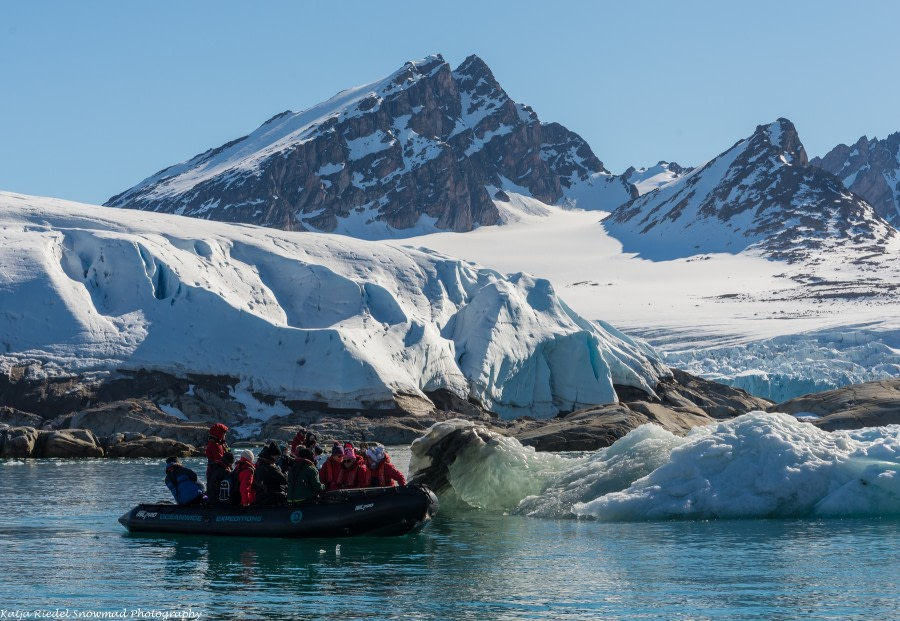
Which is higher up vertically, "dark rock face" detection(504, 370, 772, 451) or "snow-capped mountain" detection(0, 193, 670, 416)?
"snow-capped mountain" detection(0, 193, 670, 416)

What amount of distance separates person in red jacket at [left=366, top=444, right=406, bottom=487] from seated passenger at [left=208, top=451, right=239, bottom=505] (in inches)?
102

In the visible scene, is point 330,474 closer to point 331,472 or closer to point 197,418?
point 331,472

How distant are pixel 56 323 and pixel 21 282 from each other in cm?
255

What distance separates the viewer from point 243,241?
64875mm

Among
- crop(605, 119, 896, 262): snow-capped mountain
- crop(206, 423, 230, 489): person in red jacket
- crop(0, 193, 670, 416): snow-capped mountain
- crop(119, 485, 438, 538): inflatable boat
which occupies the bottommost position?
crop(119, 485, 438, 538): inflatable boat

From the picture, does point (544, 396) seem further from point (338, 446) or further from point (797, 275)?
point (797, 275)

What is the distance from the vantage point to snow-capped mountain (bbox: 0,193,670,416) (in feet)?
178

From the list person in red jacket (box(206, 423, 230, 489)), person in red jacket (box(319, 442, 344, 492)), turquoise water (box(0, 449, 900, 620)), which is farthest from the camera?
person in red jacket (box(206, 423, 230, 489))

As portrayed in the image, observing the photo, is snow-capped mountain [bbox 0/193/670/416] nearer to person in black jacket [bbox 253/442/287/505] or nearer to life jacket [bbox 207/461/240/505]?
life jacket [bbox 207/461/240/505]

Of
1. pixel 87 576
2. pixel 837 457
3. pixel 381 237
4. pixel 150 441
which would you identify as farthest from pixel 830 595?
pixel 381 237

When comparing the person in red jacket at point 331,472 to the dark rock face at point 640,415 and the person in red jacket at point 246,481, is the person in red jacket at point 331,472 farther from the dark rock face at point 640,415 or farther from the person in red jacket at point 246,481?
the dark rock face at point 640,415

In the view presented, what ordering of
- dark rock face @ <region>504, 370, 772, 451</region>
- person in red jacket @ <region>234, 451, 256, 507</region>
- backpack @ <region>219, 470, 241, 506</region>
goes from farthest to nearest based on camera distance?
dark rock face @ <region>504, 370, 772, 451</region>
backpack @ <region>219, 470, 241, 506</region>
person in red jacket @ <region>234, 451, 256, 507</region>

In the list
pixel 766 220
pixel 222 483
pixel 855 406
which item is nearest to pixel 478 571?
pixel 222 483

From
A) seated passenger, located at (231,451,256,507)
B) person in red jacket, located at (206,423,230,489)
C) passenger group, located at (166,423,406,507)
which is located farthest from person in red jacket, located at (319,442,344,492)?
person in red jacket, located at (206,423,230,489)
